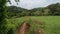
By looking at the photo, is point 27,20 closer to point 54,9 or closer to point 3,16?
point 3,16

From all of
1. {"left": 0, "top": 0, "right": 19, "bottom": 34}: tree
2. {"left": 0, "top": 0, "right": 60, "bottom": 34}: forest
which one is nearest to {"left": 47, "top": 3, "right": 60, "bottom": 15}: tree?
{"left": 0, "top": 0, "right": 60, "bottom": 34}: forest

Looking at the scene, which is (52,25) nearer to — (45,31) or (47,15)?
(45,31)

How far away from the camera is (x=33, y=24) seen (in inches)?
710

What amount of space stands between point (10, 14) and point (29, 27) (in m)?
7.15

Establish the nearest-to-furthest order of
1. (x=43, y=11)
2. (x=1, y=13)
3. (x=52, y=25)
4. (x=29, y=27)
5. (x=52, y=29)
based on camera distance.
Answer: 1. (x=1, y=13)
2. (x=29, y=27)
3. (x=52, y=29)
4. (x=52, y=25)
5. (x=43, y=11)

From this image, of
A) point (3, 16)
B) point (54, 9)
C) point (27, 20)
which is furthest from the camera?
point (54, 9)

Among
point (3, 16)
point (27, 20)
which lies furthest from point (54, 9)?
point (3, 16)

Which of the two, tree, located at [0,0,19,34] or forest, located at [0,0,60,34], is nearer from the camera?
tree, located at [0,0,19,34]

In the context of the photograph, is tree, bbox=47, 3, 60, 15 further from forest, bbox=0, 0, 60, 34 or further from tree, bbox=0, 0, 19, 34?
tree, bbox=0, 0, 19, 34

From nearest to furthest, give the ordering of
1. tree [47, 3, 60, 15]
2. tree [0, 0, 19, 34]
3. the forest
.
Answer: tree [0, 0, 19, 34] → the forest → tree [47, 3, 60, 15]

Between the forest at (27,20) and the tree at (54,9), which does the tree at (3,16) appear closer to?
the forest at (27,20)

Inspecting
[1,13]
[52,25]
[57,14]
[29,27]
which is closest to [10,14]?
[1,13]

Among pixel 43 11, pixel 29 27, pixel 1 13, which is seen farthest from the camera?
pixel 43 11

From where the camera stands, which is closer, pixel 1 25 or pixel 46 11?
pixel 1 25
